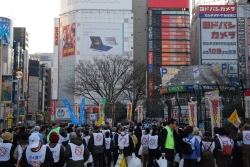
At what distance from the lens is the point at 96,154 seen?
44.6ft

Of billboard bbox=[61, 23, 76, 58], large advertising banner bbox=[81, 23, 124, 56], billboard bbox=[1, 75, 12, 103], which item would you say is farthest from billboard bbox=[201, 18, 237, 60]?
billboard bbox=[1, 75, 12, 103]

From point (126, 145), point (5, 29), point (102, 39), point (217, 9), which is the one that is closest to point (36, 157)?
A: point (126, 145)

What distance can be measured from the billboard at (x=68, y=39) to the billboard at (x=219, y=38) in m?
25.9

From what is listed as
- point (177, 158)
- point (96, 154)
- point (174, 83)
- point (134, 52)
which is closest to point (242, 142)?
point (177, 158)

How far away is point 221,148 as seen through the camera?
1129 cm

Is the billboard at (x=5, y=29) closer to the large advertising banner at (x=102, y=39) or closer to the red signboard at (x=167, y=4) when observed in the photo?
the large advertising banner at (x=102, y=39)

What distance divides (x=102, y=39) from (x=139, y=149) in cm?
7103

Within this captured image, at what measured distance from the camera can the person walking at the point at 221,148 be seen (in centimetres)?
1128

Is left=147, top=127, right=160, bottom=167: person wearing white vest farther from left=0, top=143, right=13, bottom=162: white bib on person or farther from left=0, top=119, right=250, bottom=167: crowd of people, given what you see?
left=0, top=143, right=13, bottom=162: white bib on person

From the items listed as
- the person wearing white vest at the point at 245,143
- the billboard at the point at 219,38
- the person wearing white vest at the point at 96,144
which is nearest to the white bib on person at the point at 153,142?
the person wearing white vest at the point at 96,144

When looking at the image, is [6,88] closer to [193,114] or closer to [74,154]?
[193,114]

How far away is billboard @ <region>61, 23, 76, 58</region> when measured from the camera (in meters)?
85.6

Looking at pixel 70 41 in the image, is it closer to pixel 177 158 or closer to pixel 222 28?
pixel 222 28

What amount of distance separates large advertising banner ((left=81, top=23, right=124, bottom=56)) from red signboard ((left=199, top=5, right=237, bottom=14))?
17.3 meters
